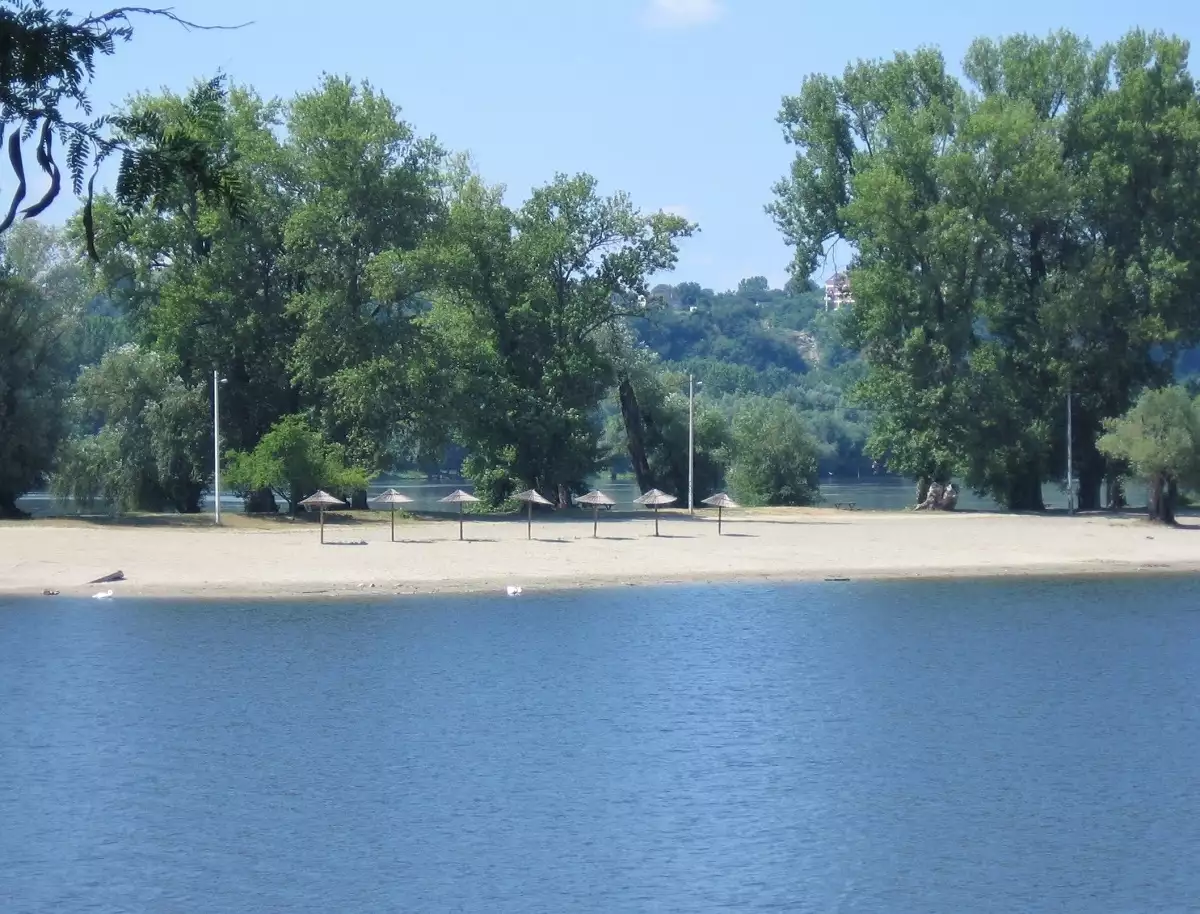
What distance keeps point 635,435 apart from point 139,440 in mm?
24176

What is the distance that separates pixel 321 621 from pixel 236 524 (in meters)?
17.6

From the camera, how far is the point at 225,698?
32969mm

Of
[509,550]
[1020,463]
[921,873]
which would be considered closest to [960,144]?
[1020,463]

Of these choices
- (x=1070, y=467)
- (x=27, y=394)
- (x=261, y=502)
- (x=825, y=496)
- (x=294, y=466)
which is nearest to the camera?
(x=27, y=394)

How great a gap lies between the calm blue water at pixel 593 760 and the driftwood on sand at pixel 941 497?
86.4 feet

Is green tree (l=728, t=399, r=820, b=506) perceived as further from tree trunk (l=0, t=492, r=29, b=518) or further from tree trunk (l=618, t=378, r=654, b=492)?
tree trunk (l=0, t=492, r=29, b=518)

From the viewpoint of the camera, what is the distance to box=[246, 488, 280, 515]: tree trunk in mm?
63375

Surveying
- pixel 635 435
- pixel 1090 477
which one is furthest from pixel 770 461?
pixel 1090 477

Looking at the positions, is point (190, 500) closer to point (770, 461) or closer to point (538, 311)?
point (538, 311)

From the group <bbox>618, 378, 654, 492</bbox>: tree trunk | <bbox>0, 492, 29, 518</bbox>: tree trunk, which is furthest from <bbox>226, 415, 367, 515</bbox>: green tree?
<bbox>618, 378, 654, 492</bbox>: tree trunk

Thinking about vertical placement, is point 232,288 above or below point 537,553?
above

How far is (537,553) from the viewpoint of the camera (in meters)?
54.5

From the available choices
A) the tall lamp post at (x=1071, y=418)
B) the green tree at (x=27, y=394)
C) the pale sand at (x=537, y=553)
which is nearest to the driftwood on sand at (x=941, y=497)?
the tall lamp post at (x=1071, y=418)

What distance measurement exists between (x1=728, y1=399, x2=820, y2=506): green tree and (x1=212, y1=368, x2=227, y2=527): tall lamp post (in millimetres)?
29048
